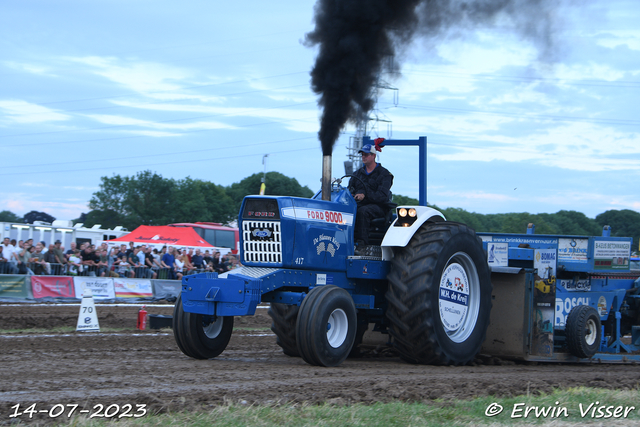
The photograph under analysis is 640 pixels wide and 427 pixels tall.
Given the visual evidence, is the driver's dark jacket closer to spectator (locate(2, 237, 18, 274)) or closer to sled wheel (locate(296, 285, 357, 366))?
sled wheel (locate(296, 285, 357, 366))

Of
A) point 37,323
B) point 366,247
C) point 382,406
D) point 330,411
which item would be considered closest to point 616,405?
point 382,406

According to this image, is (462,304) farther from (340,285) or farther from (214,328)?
(214,328)

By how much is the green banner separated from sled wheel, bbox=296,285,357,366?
12447mm

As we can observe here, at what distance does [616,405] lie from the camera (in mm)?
5652

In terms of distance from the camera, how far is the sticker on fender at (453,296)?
27.7 feet

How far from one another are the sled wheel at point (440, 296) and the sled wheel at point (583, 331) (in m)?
1.32

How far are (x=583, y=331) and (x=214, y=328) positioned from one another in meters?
4.83

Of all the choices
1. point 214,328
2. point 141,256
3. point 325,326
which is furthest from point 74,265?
point 325,326

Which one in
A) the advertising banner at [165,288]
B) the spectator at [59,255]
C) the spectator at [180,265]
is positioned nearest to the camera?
the spectator at [59,255]

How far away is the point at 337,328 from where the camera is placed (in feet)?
25.3

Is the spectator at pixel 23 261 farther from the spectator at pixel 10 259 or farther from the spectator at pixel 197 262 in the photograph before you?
the spectator at pixel 197 262

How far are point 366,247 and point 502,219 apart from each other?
6252 cm

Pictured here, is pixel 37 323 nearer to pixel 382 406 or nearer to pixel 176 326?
pixel 176 326

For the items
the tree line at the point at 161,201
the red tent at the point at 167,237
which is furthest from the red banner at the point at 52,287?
the tree line at the point at 161,201
